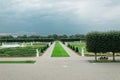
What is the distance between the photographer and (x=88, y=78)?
640 inches

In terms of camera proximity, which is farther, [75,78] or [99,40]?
[99,40]

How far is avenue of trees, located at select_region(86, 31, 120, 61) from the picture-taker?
29109mm

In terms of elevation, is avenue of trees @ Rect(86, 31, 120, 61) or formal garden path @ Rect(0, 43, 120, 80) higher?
avenue of trees @ Rect(86, 31, 120, 61)

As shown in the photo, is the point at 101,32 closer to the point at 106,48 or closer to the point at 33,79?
the point at 106,48

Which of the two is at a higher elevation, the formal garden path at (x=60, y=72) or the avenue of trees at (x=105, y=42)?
the avenue of trees at (x=105, y=42)

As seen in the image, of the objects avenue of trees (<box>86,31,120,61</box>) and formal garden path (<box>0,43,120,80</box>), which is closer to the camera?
formal garden path (<box>0,43,120,80</box>)

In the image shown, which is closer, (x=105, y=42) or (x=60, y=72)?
(x=60, y=72)

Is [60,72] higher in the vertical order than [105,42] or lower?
lower

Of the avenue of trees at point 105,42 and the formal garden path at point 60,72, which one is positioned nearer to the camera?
A: the formal garden path at point 60,72

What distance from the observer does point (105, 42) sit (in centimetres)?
2930

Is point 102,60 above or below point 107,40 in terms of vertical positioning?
below

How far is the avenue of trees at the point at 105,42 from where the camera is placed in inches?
1146

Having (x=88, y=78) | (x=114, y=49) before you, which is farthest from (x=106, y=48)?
(x=88, y=78)

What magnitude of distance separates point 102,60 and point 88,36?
2641mm
